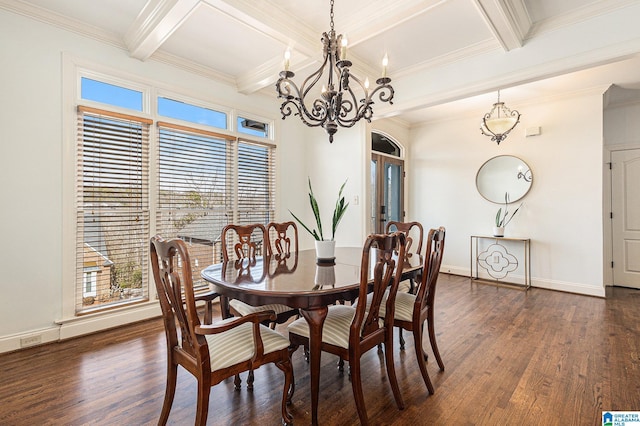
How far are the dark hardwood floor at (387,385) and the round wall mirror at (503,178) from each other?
218 centimetres

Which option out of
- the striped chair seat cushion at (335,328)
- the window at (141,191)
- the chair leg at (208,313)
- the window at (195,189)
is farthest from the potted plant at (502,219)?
the chair leg at (208,313)

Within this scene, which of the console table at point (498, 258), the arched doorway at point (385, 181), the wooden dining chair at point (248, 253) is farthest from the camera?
the arched doorway at point (385, 181)

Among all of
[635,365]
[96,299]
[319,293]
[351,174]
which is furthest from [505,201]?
[96,299]

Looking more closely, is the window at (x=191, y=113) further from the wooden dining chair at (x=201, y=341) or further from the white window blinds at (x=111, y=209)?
the wooden dining chair at (x=201, y=341)

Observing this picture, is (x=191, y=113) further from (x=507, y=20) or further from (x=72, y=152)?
(x=507, y=20)

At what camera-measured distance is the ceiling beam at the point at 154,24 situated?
7.75 feet

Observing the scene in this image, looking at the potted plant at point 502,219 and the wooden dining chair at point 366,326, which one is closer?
the wooden dining chair at point 366,326

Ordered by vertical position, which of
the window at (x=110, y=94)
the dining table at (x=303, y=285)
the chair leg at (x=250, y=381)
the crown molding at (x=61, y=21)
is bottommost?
the chair leg at (x=250, y=381)

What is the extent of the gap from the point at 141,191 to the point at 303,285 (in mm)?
2388

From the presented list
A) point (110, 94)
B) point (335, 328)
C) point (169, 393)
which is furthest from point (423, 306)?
point (110, 94)

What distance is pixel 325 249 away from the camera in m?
2.43

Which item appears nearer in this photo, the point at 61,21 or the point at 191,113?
the point at 61,21

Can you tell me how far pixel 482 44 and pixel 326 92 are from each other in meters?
1.88

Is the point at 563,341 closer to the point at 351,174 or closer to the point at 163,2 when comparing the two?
the point at 351,174
